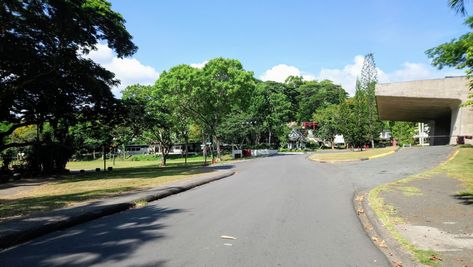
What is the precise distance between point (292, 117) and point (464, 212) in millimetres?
87540

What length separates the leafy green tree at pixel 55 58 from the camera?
19734 mm

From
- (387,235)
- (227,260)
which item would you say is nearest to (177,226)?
(227,260)

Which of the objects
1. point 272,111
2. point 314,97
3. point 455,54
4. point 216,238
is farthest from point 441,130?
point 216,238

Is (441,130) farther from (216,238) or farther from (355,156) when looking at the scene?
(216,238)

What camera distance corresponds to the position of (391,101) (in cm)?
3688

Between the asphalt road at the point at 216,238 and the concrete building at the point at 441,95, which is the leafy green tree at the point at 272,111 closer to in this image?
the concrete building at the point at 441,95

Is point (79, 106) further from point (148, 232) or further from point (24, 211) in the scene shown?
point (148, 232)

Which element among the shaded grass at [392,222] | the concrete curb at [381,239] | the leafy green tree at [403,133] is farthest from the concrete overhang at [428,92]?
the leafy green tree at [403,133]

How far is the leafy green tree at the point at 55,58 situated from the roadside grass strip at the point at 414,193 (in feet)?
55.8

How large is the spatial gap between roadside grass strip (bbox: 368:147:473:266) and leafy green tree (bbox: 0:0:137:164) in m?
17.0

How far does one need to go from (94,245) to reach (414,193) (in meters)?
9.58

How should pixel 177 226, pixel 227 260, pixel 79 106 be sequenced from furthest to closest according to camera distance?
pixel 79 106, pixel 177 226, pixel 227 260

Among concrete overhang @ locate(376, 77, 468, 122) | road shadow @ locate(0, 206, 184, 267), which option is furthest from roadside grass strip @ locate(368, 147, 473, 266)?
concrete overhang @ locate(376, 77, 468, 122)

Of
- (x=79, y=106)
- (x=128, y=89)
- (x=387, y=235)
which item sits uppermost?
(x=128, y=89)
